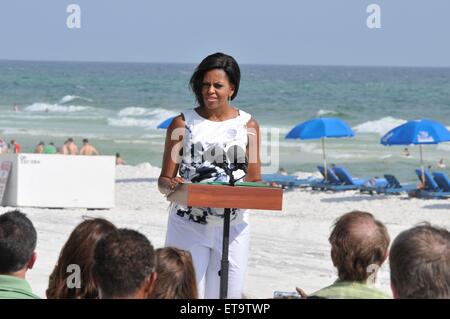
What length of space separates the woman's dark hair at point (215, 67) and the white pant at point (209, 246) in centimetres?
60

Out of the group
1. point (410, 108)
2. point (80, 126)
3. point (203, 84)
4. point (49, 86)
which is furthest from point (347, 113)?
point (203, 84)

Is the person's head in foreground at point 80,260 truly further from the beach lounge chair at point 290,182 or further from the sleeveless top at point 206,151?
the beach lounge chair at point 290,182

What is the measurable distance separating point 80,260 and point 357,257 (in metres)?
1.02

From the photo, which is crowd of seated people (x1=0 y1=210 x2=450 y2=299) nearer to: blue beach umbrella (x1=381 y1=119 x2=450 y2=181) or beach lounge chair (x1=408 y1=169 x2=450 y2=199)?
beach lounge chair (x1=408 y1=169 x2=450 y2=199)

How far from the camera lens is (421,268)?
2914mm

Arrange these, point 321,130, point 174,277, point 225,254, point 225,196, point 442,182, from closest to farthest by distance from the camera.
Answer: point 174,277
point 225,196
point 225,254
point 442,182
point 321,130

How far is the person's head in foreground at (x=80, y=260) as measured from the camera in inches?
145

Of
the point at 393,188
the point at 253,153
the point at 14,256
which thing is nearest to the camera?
the point at 14,256

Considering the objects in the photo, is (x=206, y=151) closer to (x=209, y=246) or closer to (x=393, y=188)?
(x=209, y=246)

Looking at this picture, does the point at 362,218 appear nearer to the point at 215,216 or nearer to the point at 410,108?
the point at 215,216

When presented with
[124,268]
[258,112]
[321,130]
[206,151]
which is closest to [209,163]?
[206,151]

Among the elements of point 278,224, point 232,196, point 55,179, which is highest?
point 232,196

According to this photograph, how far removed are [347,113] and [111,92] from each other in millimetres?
22933
